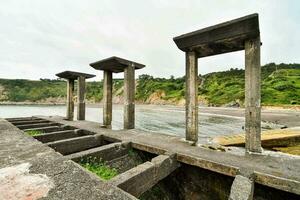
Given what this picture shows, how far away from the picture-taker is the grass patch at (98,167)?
15.2 ft

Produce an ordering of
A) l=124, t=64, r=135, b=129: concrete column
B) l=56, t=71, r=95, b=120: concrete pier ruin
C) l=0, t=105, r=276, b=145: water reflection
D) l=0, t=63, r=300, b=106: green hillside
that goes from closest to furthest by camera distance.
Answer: l=124, t=64, r=135, b=129: concrete column → l=56, t=71, r=95, b=120: concrete pier ruin → l=0, t=105, r=276, b=145: water reflection → l=0, t=63, r=300, b=106: green hillside

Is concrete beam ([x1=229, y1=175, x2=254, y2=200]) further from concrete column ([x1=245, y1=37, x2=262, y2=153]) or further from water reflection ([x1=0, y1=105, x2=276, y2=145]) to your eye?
water reflection ([x1=0, y1=105, x2=276, y2=145])

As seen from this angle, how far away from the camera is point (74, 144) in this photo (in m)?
6.38

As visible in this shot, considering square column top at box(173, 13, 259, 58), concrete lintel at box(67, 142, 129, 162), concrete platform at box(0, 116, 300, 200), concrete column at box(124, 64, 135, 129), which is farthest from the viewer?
concrete column at box(124, 64, 135, 129)

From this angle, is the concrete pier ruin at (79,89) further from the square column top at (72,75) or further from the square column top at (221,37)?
the square column top at (221,37)

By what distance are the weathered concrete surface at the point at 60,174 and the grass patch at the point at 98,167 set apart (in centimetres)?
80

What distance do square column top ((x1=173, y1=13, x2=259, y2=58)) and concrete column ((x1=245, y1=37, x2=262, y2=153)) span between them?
0.42 m

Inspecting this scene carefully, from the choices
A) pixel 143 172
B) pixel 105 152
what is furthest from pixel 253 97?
pixel 105 152

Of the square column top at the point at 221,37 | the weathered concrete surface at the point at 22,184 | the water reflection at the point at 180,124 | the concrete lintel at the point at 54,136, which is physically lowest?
the water reflection at the point at 180,124

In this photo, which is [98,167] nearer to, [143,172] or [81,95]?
[143,172]

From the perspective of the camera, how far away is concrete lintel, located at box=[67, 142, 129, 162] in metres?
4.75

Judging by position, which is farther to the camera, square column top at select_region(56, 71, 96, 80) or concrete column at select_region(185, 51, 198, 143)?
square column top at select_region(56, 71, 96, 80)

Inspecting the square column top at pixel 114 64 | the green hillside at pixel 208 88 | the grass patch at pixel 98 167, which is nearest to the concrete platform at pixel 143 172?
the grass patch at pixel 98 167

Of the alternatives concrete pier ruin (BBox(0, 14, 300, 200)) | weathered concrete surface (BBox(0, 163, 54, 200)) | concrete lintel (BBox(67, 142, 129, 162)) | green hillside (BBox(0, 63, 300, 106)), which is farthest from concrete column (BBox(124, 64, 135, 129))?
green hillside (BBox(0, 63, 300, 106))
